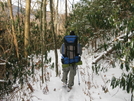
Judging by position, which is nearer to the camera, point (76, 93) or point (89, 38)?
point (76, 93)

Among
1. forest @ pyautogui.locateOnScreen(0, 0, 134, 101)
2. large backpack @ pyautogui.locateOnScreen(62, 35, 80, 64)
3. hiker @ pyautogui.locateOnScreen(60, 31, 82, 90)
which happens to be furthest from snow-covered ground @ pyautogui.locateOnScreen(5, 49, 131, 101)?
large backpack @ pyautogui.locateOnScreen(62, 35, 80, 64)

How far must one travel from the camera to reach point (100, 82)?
14.6 feet

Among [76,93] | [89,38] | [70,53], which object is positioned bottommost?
[76,93]

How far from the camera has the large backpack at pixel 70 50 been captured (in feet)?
12.4

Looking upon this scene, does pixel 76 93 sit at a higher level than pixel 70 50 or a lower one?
lower

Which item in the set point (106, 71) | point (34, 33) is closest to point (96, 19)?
point (106, 71)

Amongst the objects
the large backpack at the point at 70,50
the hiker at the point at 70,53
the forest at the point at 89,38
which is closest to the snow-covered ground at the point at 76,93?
the forest at the point at 89,38

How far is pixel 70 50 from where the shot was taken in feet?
12.6

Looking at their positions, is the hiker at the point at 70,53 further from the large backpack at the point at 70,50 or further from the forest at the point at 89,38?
the forest at the point at 89,38

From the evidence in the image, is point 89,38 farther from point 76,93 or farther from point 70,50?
point 76,93

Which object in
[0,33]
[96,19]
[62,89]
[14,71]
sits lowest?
[62,89]

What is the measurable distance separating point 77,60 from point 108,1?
2.70 meters

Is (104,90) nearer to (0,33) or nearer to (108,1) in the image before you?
(108,1)

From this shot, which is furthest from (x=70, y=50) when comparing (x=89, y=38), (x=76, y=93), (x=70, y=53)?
(x=89, y=38)
